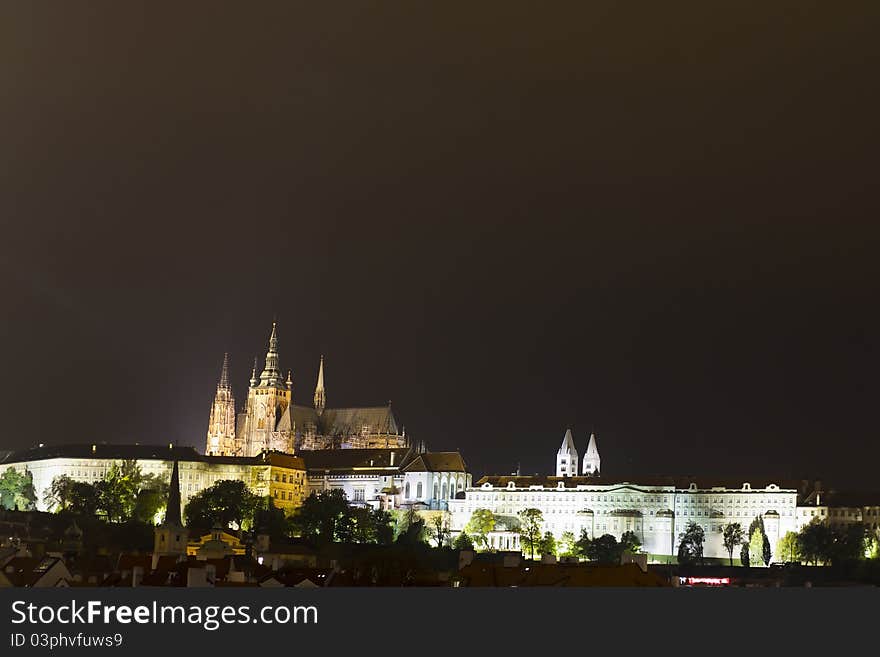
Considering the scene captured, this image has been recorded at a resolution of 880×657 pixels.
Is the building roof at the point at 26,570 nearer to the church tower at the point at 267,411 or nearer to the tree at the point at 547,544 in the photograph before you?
the tree at the point at 547,544

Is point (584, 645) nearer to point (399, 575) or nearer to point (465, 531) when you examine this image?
point (399, 575)

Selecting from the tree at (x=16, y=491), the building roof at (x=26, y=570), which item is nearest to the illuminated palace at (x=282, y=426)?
the tree at (x=16, y=491)

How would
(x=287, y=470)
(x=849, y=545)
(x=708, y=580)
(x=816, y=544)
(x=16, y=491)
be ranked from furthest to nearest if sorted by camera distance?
(x=287, y=470) → (x=16, y=491) → (x=816, y=544) → (x=849, y=545) → (x=708, y=580)

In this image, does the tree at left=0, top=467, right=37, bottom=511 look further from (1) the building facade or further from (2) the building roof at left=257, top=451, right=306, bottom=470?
(2) the building roof at left=257, top=451, right=306, bottom=470

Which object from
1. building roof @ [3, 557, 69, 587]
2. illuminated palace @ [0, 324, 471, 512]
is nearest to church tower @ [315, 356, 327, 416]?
illuminated palace @ [0, 324, 471, 512]

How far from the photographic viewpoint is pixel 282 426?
16500 centimetres

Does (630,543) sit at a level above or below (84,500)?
below

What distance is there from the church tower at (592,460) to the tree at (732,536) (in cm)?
2236

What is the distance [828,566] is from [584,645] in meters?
87.4

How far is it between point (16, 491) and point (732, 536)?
49.4 metres

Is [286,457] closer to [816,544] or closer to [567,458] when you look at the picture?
[567,458]

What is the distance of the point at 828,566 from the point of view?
115375 mm

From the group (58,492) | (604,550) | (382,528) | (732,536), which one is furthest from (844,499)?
(58,492)

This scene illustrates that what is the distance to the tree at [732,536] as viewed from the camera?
13638cm
